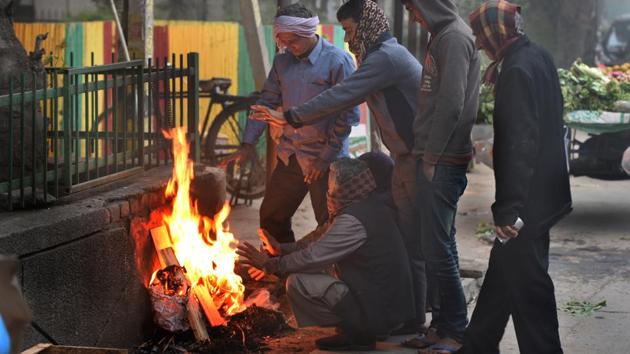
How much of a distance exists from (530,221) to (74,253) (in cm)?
239

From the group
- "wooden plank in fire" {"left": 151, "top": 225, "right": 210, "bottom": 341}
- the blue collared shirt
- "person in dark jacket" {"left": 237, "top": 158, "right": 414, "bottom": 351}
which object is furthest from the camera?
the blue collared shirt

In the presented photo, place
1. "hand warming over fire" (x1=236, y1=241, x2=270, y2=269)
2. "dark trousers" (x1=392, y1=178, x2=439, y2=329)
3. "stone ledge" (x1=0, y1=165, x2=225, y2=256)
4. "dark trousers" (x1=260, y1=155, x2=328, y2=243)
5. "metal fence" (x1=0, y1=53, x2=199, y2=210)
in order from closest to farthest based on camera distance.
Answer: "stone ledge" (x1=0, y1=165, x2=225, y2=256) → "metal fence" (x1=0, y1=53, x2=199, y2=210) → "hand warming over fire" (x1=236, y1=241, x2=270, y2=269) → "dark trousers" (x1=392, y1=178, x2=439, y2=329) → "dark trousers" (x1=260, y1=155, x2=328, y2=243)

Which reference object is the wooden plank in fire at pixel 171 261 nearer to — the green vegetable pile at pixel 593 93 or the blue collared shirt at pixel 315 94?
the blue collared shirt at pixel 315 94

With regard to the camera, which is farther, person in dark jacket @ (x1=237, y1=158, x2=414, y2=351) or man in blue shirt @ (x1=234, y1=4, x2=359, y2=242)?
man in blue shirt @ (x1=234, y1=4, x2=359, y2=242)

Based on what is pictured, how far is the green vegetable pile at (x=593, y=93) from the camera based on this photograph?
457 inches

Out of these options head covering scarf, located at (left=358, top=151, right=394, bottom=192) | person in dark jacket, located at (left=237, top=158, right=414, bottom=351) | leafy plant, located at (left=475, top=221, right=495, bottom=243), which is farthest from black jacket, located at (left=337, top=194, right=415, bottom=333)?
leafy plant, located at (left=475, top=221, right=495, bottom=243)

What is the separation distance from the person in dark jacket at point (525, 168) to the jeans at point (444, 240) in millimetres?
494

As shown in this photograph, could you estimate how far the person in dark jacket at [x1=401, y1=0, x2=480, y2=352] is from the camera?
6.16m

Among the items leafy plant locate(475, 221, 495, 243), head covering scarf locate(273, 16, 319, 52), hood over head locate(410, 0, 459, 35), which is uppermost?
hood over head locate(410, 0, 459, 35)

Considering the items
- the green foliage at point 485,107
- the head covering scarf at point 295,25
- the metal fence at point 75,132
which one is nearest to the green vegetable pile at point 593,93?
the green foliage at point 485,107

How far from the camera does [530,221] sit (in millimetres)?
5656

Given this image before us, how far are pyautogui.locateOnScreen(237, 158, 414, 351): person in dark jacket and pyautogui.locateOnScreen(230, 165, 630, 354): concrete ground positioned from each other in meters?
0.23

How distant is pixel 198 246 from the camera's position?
7000mm

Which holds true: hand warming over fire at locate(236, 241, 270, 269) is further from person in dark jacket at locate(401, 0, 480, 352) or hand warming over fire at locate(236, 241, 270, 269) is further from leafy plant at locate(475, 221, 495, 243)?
leafy plant at locate(475, 221, 495, 243)
